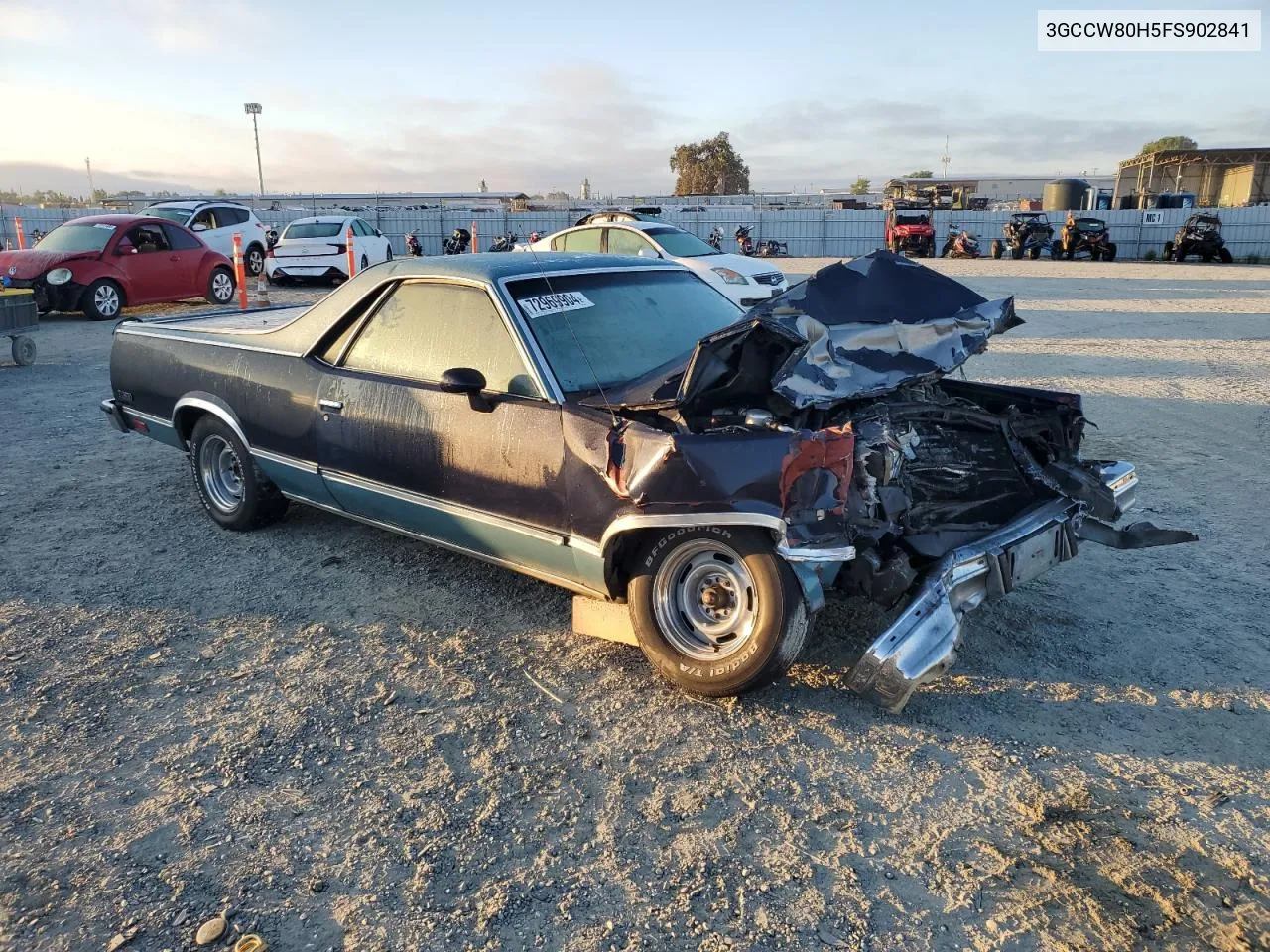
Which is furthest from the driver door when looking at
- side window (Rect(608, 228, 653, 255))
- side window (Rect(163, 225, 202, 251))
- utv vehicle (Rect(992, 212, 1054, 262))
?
utv vehicle (Rect(992, 212, 1054, 262))

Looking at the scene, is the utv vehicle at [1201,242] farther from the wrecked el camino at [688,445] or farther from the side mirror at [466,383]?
the side mirror at [466,383]

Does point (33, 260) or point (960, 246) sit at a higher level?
point (960, 246)

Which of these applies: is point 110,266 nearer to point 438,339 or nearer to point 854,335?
point 438,339

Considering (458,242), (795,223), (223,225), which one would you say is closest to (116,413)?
(223,225)

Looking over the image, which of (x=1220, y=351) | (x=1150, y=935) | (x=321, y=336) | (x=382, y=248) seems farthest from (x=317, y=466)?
(x=382, y=248)

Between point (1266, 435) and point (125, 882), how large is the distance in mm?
7762

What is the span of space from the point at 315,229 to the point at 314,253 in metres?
0.74

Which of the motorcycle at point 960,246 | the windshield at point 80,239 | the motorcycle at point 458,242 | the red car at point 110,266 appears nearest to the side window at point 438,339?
the red car at point 110,266

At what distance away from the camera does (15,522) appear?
5.21 m

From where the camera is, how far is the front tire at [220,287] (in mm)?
14463

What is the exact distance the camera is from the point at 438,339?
4012 mm

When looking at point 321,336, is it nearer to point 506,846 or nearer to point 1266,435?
point 506,846

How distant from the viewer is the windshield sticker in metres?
3.84

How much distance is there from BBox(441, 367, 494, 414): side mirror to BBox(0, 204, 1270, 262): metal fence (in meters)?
25.0
